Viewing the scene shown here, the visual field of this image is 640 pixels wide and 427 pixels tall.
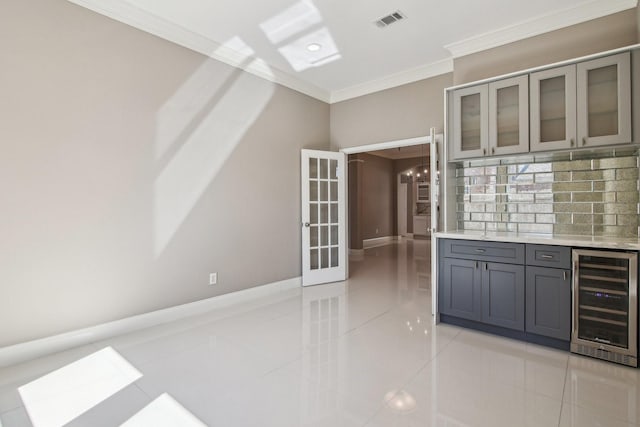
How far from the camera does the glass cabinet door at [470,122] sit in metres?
3.19

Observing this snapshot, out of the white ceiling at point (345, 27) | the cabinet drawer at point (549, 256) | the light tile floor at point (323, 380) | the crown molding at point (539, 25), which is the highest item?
the white ceiling at point (345, 27)

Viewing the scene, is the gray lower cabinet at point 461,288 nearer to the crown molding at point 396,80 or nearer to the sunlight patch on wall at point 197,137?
the crown molding at point 396,80

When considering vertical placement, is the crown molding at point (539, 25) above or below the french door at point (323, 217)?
above

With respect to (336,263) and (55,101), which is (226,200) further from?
(336,263)

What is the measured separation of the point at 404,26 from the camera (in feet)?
10.7

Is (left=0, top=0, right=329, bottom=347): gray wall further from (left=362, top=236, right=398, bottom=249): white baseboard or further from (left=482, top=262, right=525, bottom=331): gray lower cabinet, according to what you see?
(left=362, top=236, right=398, bottom=249): white baseboard

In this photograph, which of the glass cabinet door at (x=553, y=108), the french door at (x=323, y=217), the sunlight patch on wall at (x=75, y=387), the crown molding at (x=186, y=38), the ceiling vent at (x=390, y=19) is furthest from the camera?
the french door at (x=323, y=217)

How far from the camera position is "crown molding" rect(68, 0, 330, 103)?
2.86m

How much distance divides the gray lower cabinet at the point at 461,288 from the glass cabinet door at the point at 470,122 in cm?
113

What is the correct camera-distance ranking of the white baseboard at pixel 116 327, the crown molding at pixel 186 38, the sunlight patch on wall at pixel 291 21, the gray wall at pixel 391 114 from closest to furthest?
the white baseboard at pixel 116 327 < the crown molding at pixel 186 38 < the sunlight patch on wall at pixel 291 21 < the gray wall at pixel 391 114

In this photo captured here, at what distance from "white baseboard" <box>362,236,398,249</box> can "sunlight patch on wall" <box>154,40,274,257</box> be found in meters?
5.80

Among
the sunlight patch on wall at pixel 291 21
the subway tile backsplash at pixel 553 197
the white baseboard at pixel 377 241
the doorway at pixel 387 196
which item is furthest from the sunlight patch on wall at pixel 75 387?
the white baseboard at pixel 377 241

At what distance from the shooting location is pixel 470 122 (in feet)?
10.9

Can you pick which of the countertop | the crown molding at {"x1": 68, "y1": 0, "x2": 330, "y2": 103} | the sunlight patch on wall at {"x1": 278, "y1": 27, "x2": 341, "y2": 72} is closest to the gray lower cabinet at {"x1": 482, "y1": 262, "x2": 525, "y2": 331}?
the countertop
